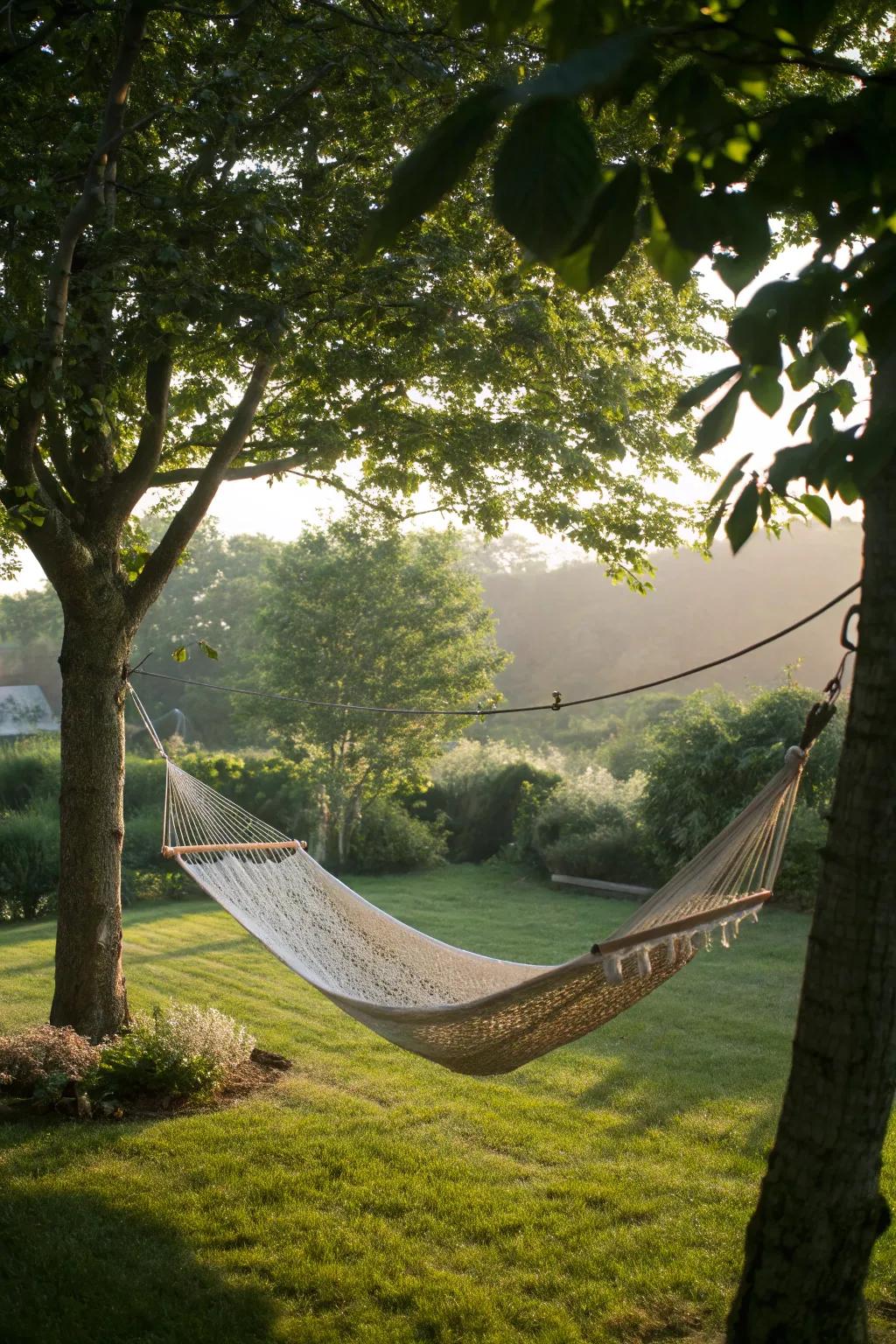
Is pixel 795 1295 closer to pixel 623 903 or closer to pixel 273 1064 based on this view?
pixel 273 1064

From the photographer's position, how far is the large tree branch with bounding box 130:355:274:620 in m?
3.55

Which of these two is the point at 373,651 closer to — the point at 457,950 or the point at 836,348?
the point at 457,950

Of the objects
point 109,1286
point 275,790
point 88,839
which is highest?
point 88,839

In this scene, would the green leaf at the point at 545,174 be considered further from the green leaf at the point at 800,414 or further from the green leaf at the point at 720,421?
the green leaf at the point at 800,414

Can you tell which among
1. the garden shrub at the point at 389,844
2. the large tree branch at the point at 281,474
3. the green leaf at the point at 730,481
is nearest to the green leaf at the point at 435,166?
the green leaf at the point at 730,481

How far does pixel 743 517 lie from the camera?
1065mm

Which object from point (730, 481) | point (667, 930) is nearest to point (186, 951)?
point (667, 930)

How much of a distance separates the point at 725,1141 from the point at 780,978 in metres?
2.66

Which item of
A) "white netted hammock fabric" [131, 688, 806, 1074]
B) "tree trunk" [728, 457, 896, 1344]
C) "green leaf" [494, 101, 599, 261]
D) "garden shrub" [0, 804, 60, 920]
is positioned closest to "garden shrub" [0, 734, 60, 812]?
"garden shrub" [0, 804, 60, 920]

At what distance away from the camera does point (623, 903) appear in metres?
8.22

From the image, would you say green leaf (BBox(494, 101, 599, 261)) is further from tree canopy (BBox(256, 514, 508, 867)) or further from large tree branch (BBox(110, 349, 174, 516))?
tree canopy (BBox(256, 514, 508, 867))

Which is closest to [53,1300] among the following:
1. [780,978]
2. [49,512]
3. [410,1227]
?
[410,1227]

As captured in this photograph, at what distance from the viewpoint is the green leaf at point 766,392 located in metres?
0.88

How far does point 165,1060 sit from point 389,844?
689 centimetres
